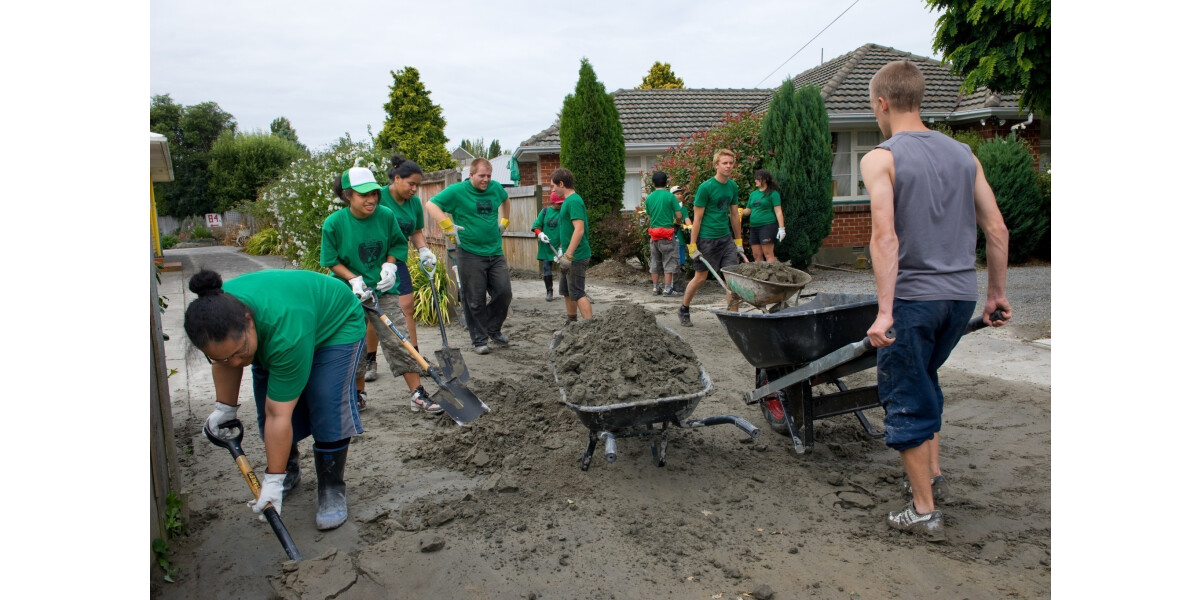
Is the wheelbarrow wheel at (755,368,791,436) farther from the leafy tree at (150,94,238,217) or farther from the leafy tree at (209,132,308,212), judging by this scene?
the leafy tree at (150,94,238,217)

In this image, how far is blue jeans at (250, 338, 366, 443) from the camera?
3.27 m

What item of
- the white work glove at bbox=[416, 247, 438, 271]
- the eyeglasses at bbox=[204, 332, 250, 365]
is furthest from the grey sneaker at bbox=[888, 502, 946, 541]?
the white work glove at bbox=[416, 247, 438, 271]

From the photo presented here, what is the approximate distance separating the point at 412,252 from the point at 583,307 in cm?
358

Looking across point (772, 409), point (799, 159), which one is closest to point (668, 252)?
point (799, 159)

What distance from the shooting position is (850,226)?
576 inches

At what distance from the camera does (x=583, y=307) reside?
24.1 ft

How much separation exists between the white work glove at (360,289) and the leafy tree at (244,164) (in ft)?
114

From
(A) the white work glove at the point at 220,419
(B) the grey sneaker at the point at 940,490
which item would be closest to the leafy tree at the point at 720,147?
(B) the grey sneaker at the point at 940,490

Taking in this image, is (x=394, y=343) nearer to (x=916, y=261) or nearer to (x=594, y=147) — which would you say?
(x=916, y=261)

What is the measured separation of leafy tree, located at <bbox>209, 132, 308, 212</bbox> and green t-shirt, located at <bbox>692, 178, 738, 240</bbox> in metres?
33.2

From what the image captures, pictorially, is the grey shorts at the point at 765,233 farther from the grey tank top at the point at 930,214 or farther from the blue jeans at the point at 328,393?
the blue jeans at the point at 328,393

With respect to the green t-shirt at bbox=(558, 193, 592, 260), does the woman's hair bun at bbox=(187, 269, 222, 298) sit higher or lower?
lower

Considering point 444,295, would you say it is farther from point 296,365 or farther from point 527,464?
point 296,365

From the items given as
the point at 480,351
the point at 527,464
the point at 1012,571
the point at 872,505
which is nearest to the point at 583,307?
the point at 480,351
